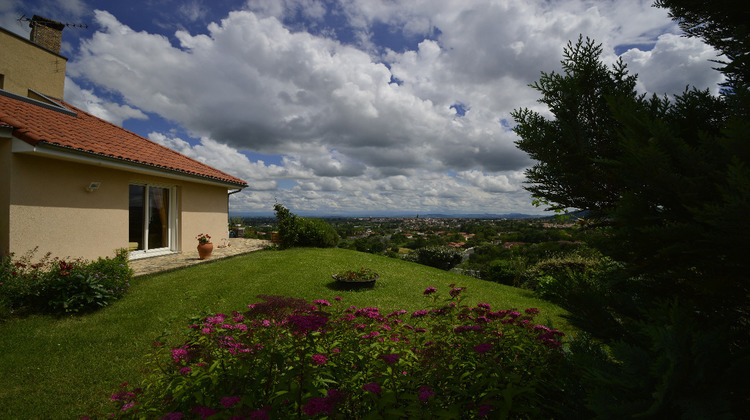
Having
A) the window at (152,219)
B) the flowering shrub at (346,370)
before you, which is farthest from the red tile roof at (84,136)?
the flowering shrub at (346,370)

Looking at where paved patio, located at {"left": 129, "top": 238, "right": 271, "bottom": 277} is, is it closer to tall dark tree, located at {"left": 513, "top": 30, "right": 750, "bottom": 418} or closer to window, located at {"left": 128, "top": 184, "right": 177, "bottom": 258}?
window, located at {"left": 128, "top": 184, "right": 177, "bottom": 258}

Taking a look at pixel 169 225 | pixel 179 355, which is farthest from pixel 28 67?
pixel 179 355

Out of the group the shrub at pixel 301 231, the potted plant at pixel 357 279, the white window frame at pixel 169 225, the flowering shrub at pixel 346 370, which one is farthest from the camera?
the shrub at pixel 301 231

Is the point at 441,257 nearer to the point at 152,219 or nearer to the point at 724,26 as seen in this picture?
the point at 152,219

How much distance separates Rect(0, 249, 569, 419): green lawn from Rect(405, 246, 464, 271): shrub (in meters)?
3.73

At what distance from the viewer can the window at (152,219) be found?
10.2 m

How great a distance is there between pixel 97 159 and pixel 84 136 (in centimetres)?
168

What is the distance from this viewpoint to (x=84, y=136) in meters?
8.87

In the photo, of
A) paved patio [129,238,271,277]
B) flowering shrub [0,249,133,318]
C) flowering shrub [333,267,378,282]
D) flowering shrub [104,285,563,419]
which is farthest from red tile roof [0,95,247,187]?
flowering shrub [104,285,563,419]

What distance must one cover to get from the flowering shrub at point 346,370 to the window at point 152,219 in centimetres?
951

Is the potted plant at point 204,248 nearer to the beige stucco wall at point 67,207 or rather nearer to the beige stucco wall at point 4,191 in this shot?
the beige stucco wall at point 67,207

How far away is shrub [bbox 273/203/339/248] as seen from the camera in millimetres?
14094

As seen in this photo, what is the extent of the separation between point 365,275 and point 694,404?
25.0 ft

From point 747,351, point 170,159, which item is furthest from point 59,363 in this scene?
point 170,159
